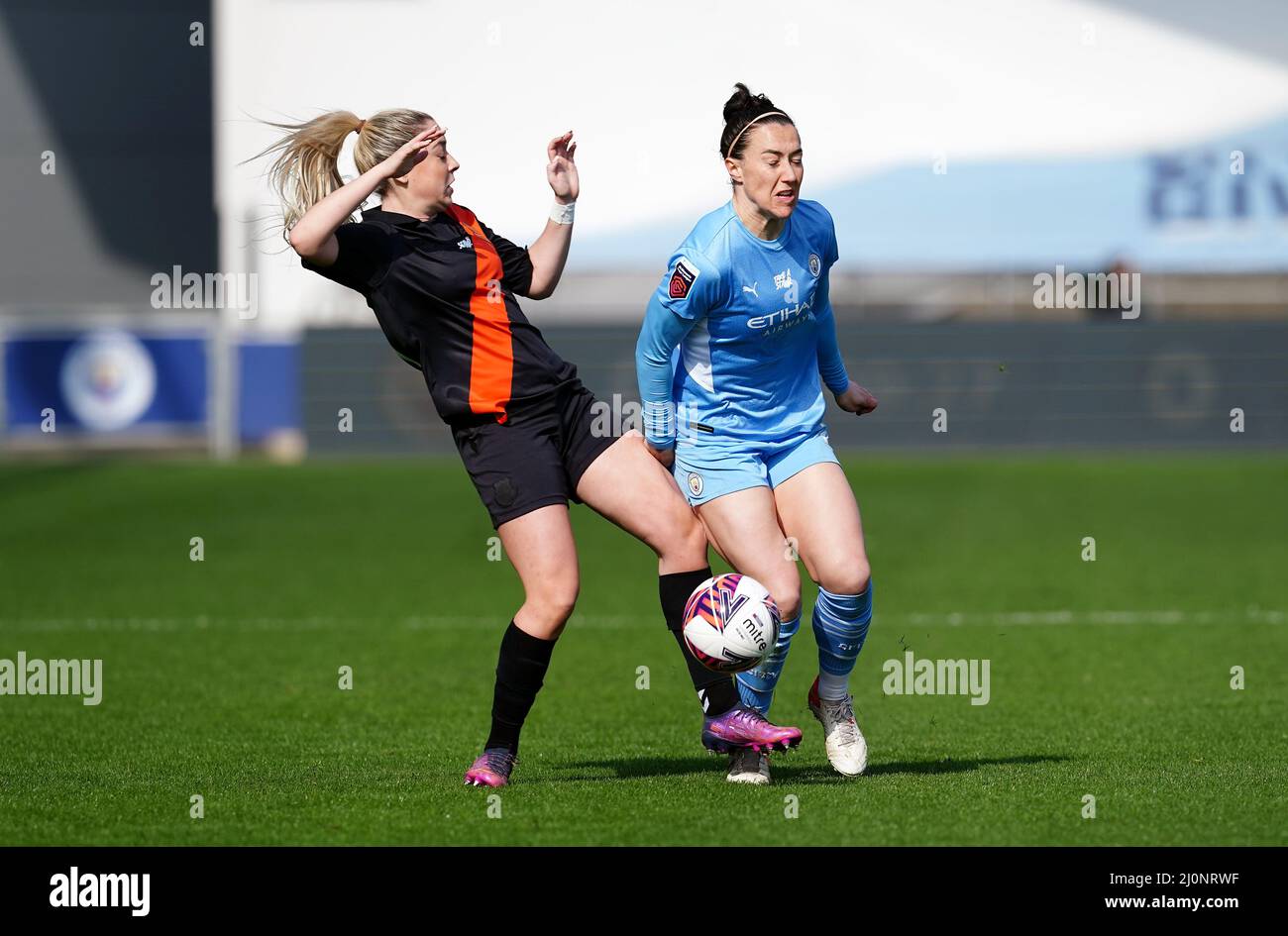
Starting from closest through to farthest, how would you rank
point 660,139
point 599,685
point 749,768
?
point 749,768 < point 599,685 < point 660,139

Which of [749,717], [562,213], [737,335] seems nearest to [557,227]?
[562,213]

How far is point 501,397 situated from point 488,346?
179 millimetres

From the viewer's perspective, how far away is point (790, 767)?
20.5ft

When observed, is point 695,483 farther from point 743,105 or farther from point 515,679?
point 743,105

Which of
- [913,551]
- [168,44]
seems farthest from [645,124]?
[913,551]

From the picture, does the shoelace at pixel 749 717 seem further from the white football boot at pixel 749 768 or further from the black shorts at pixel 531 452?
the black shorts at pixel 531 452

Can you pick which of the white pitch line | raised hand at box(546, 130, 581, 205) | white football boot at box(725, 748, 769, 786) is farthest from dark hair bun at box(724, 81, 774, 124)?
the white pitch line

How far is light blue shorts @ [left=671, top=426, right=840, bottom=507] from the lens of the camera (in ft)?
19.3

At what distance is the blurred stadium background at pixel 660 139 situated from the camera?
26000 millimetres

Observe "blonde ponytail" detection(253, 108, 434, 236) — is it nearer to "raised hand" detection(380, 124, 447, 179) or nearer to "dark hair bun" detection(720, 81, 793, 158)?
"raised hand" detection(380, 124, 447, 179)

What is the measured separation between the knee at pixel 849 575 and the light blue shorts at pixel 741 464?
14.1 inches

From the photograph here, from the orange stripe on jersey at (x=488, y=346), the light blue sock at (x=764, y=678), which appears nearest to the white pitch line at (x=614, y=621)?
the light blue sock at (x=764, y=678)

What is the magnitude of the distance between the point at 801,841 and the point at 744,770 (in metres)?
1.02

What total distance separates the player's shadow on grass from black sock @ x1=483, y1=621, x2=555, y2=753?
0.29m
